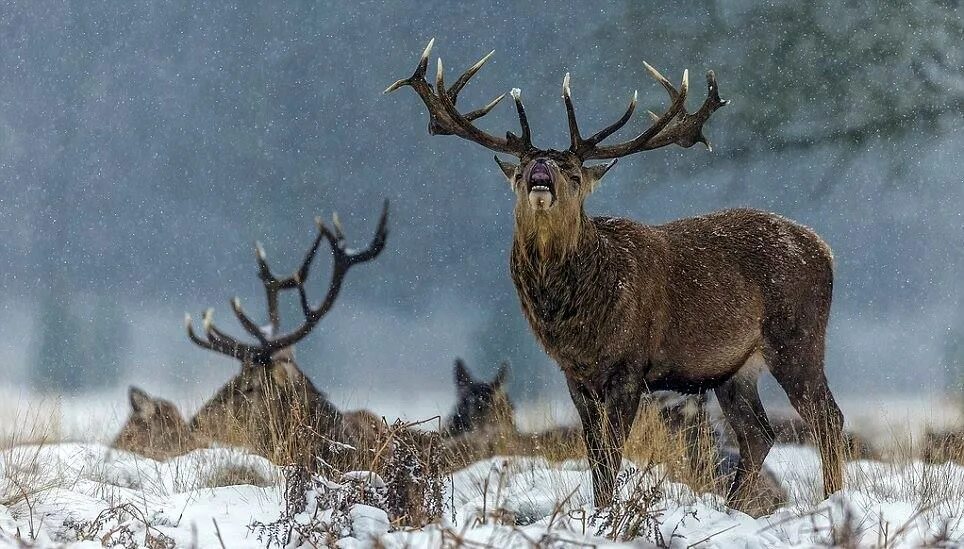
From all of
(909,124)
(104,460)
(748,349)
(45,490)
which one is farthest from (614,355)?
(909,124)

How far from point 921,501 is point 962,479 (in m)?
0.60

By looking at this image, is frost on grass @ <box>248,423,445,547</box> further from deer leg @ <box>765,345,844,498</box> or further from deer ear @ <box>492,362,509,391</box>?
deer ear @ <box>492,362,509,391</box>

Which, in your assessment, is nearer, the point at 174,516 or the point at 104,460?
the point at 174,516

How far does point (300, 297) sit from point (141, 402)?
1.80m

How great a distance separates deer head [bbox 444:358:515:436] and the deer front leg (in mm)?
2605

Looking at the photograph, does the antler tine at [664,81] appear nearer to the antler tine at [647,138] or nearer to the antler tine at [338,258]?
the antler tine at [647,138]

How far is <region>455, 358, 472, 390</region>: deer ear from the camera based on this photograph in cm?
902

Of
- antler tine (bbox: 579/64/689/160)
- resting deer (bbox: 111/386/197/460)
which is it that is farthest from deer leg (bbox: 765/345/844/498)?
resting deer (bbox: 111/386/197/460)

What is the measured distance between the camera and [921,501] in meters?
4.98

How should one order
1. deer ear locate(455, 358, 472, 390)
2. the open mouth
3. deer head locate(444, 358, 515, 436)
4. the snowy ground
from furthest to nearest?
deer ear locate(455, 358, 472, 390) < deer head locate(444, 358, 515, 436) < the open mouth < the snowy ground

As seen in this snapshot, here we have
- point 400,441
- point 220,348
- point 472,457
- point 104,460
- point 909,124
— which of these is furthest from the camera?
point 909,124

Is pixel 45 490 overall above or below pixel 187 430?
below

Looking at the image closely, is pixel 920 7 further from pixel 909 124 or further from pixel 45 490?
pixel 45 490

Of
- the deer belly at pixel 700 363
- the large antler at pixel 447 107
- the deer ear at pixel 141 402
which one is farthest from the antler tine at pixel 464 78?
the deer ear at pixel 141 402
